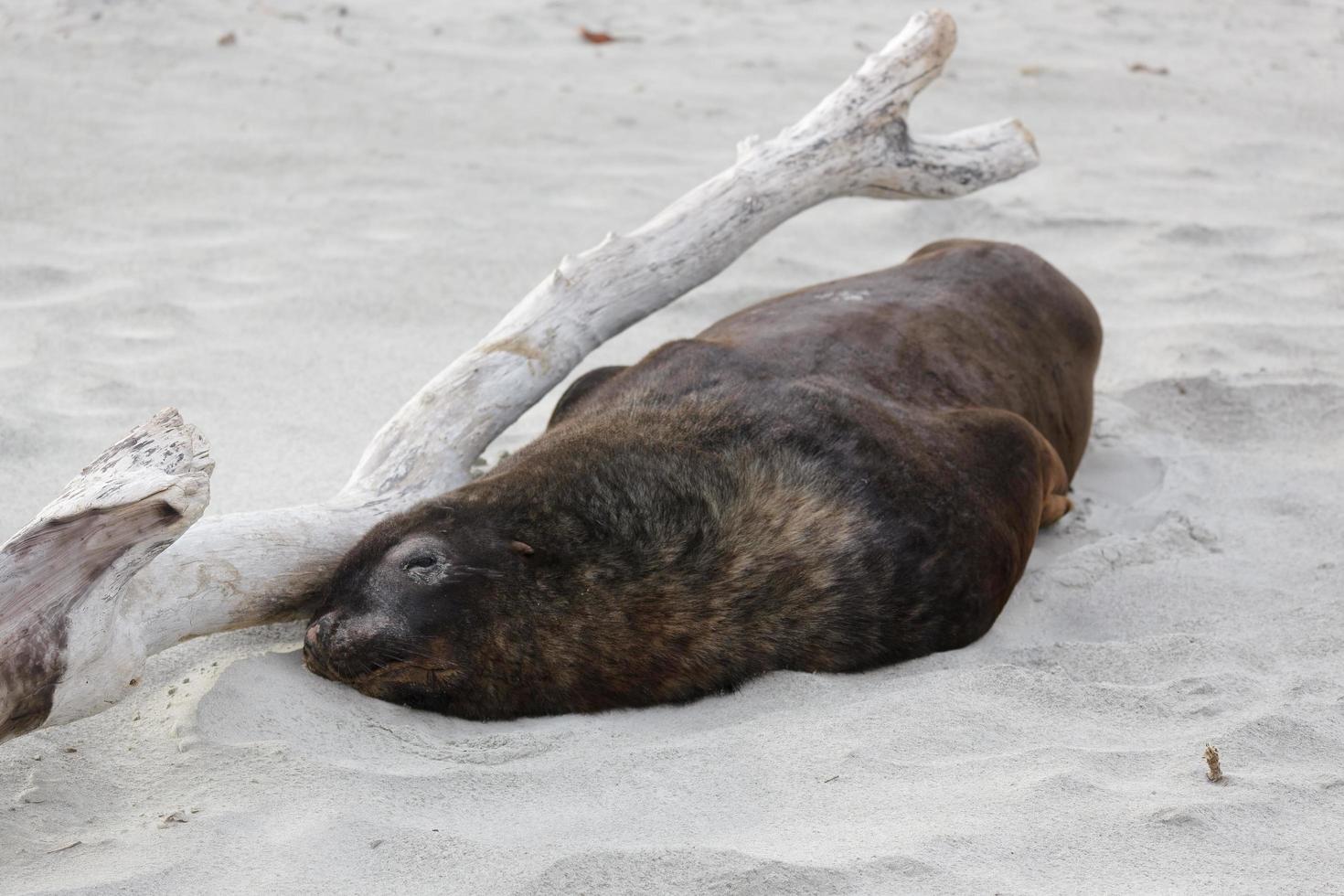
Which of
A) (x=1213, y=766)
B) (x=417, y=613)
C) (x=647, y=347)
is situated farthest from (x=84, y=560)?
(x=647, y=347)

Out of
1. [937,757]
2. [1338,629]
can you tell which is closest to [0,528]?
[937,757]

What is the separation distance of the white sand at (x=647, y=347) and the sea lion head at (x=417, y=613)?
4.1 inches

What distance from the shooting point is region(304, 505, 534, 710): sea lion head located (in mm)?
3365

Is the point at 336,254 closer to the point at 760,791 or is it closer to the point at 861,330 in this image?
the point at 861,330

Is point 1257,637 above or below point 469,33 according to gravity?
below

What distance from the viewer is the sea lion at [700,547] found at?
11.2ft

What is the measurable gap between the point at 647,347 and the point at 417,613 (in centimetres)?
281

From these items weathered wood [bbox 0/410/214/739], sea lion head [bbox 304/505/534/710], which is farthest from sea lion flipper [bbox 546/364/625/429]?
weathered wood [bbox 0/410/214/739]

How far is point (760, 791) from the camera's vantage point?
3025mm

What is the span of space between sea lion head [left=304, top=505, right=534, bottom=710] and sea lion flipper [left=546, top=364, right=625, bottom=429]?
103cm

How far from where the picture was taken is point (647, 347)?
6039mm

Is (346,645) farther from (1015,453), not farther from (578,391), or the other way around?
(1015,453)

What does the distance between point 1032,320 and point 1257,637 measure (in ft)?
4.76

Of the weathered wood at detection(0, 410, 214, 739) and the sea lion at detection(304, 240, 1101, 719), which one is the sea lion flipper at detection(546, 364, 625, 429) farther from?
the weathered wood at detection(0, 410, 214, 739)
